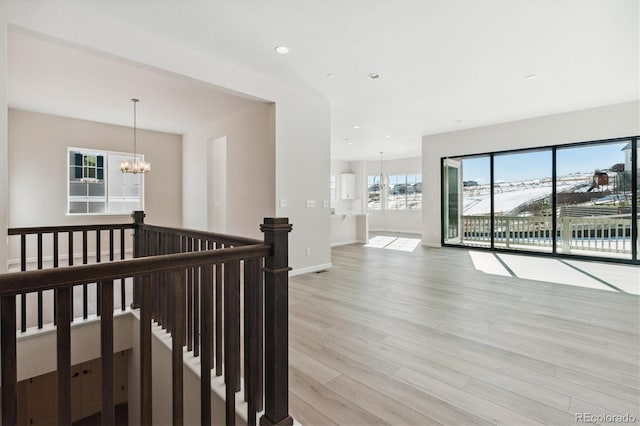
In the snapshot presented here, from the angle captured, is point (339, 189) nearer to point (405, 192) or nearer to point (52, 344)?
point (405, 192)

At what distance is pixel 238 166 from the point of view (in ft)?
18.0

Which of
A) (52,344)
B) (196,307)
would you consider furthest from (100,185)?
(196,307)

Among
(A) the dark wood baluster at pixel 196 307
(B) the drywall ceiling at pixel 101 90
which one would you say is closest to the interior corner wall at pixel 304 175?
(B) the drywall ceiling at pixel 101 90

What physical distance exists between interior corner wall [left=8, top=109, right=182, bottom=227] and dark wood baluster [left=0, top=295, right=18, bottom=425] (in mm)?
6516

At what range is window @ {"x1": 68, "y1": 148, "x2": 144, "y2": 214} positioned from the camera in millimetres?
6355

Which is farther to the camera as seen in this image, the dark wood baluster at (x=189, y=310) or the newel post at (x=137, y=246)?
the newel post at (x=137, y=246)

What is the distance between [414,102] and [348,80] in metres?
1.58

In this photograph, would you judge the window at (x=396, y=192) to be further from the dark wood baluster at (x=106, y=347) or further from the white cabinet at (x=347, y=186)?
the dark wood baluster at (x=106, y=347)

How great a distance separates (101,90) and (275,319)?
16.7 feet

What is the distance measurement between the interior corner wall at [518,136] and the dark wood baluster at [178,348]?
282 inches

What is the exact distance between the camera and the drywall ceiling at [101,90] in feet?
11.7

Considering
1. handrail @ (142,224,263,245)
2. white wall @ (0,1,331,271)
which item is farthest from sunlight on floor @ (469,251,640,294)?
handrail @ (142,224,263,245)

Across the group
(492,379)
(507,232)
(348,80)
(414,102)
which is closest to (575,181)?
(507,232)

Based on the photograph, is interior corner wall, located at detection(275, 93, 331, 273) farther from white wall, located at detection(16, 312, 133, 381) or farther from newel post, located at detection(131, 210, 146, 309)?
white wall, located at detection(16, 312, 133, 381)
